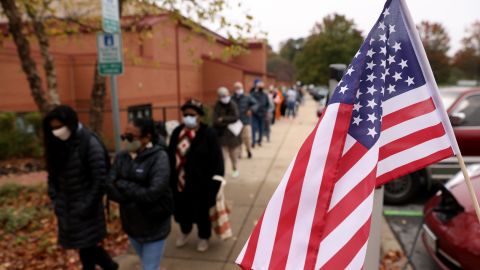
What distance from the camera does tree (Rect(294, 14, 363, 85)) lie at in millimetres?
56625

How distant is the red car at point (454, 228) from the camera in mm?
3150

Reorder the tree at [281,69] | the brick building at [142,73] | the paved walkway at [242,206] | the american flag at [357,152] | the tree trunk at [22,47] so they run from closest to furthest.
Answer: the american flag at [357,152] → the paved walkway at [242,206] → the tree trunk at [22,47] → the brick building at [142,73] → the tree at [281,69]

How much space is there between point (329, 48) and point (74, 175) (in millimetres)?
57155

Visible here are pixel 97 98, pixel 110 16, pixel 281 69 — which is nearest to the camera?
pixel 110 16

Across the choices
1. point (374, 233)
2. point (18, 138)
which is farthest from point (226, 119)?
point (18, 138)

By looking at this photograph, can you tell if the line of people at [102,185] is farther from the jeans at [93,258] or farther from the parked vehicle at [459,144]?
the parked vehicle at [459,144]

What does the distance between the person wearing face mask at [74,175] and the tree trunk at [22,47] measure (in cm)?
309

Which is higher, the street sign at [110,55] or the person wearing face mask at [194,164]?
the street sign at [110,55]

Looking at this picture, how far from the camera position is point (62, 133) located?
3.21 metres

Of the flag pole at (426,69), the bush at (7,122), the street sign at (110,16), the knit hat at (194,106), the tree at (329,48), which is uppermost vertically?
the tree at (329,48)

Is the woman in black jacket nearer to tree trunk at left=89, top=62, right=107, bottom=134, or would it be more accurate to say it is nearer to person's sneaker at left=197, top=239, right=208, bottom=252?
person's sneaker at left=197, top=239, right=208, bottom=252

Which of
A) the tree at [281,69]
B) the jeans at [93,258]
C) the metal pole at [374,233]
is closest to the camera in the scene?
the metal pole at [374,233]

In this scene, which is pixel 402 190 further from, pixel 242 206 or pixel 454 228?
pixel 454 228

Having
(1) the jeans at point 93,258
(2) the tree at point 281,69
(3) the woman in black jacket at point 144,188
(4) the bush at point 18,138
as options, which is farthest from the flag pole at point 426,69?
(2) the tree at point 281,69
